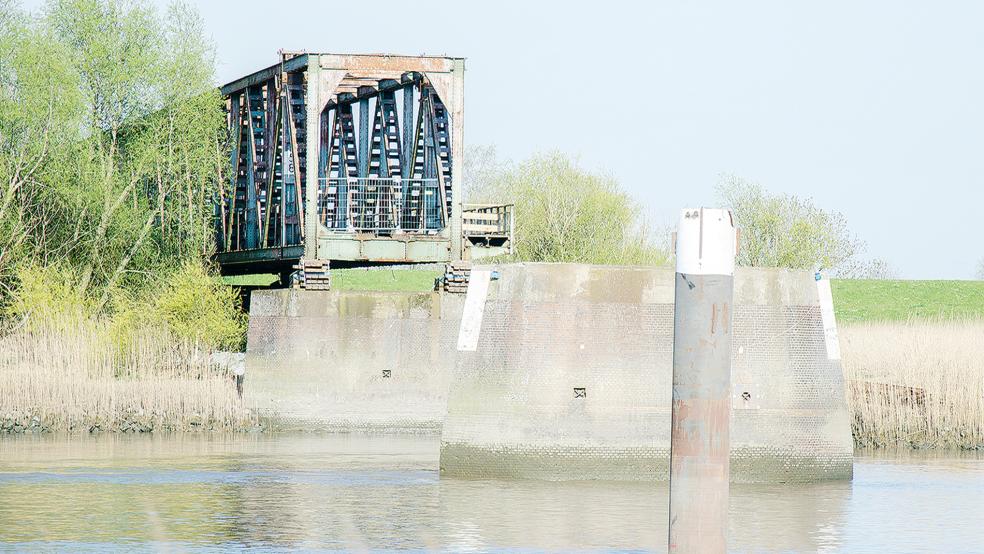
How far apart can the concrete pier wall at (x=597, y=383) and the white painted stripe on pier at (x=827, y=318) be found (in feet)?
1.99

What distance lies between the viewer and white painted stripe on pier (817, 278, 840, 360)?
938 inches

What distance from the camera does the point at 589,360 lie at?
23.2 m

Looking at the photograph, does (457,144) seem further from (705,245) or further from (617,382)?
(705,245)

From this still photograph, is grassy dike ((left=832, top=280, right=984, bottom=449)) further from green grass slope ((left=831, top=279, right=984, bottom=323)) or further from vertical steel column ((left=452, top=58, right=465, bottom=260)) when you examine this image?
green grass slope ((left=831, top=279, right=984, bottom=323))

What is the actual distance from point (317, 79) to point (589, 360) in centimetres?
1659

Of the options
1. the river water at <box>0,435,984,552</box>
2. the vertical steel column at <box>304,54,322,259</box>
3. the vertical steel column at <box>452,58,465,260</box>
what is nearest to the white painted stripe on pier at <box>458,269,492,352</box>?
the river water at <box>0,435,984,552</box>

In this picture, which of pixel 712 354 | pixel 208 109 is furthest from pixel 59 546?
pixel 208 109

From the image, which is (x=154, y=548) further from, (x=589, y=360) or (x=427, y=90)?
(x=427, y=90)

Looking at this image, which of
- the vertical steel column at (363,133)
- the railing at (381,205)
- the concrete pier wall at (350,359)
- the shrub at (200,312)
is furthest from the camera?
the vertical steel column at (363,133)

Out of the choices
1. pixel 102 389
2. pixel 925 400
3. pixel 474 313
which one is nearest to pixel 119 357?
pixel 102 389

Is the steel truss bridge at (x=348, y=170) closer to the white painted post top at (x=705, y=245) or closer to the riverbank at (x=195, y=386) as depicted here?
the riverbank at (x=195, y=386)

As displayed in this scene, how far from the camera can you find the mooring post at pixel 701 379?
8.11 m

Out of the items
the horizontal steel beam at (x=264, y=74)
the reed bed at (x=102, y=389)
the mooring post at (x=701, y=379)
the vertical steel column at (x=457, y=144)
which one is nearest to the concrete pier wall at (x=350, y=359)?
the reed bed at (x=102, y=389)

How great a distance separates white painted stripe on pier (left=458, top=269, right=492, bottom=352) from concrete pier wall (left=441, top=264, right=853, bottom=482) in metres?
0.09
